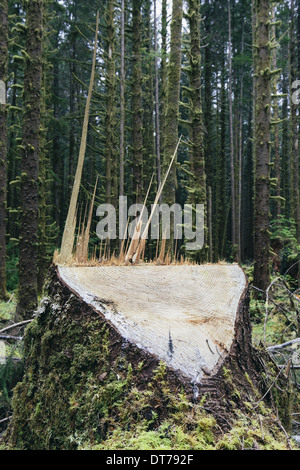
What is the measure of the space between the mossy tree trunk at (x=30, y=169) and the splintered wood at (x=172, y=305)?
330cm

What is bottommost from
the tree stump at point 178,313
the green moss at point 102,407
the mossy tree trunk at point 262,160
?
the green moss at point 102,407

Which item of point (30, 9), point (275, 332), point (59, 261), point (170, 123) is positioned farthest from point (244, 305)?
point (30, 9)

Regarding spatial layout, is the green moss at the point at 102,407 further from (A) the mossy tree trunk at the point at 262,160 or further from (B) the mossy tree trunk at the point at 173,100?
(A) the mossy tree trunk at the point at 262,160

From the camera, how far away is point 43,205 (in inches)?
321

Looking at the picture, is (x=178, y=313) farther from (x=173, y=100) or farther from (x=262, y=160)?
(x=173, y=100)

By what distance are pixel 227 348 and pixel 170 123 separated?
5780 millimetres

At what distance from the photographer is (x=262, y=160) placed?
6.51m

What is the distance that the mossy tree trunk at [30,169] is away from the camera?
207 inches

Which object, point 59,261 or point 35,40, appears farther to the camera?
point 35,40

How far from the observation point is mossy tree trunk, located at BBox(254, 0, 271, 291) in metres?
6.44

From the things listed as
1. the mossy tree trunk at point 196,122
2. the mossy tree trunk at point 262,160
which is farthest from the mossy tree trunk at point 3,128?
the mossy tree trunk at point 262,160

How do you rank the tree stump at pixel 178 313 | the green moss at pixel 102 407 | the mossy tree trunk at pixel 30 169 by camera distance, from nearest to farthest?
the green moss at pixel 102 407
the tree stump at pixel 178 313
the mossy tree trunk at pixel 30 169

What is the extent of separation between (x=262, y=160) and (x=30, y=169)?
14.3 feet
